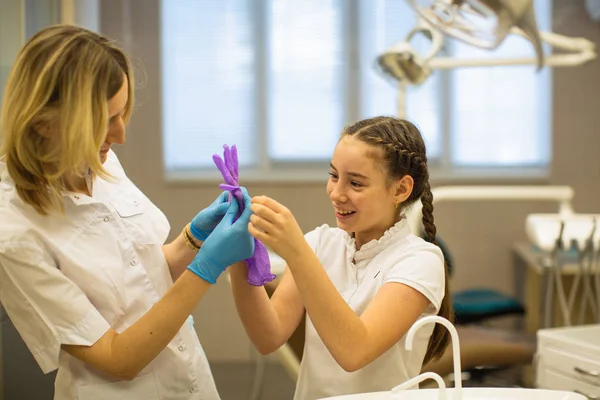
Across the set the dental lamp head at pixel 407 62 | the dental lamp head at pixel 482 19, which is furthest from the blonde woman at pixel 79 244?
the dental lamp head at pixel 407 62

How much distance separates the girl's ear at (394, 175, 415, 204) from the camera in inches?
52.1

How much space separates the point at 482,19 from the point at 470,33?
0.07 meters

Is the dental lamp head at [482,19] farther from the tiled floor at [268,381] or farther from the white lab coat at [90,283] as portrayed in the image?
the tiled floor at [268,381]

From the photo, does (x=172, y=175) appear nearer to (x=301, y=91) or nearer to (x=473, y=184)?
(x=301, y=91)

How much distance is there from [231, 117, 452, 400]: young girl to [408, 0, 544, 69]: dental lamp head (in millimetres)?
255

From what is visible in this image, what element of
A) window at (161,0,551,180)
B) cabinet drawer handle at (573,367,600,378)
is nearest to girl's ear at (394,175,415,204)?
cabinet drawer handle at (573,367,600,378)

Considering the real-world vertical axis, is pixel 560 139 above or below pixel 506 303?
above

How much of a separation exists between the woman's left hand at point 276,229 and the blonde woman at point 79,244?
57mm

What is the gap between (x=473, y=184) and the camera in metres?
4.44

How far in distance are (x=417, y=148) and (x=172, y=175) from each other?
331cm

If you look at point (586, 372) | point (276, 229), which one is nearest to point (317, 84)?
point (586, 372)

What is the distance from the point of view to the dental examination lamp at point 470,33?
3.89 feet

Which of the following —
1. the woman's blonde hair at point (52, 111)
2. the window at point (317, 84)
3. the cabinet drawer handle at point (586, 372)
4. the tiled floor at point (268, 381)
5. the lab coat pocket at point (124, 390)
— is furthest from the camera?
the window at point (317, 84)

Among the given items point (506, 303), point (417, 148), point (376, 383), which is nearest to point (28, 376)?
point (376, 383)
